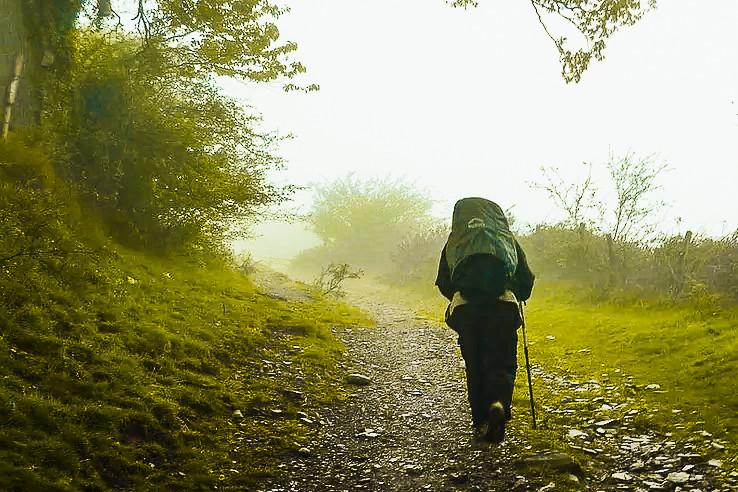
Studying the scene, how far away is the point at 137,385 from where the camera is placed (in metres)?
4.40

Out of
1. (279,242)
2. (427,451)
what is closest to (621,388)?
(427,451)

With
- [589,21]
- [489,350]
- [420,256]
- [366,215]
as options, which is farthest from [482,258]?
[366,215]

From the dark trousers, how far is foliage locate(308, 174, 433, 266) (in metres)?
22.4

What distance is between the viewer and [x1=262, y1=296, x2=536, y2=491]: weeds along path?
3.83 m

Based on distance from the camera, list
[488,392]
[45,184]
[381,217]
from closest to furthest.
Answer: [488,392], [45,184], [381,217]

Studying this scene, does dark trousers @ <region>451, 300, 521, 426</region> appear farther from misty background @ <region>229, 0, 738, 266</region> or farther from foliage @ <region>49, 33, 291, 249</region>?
misty background @ <region>229, 0, 738, 266</region>

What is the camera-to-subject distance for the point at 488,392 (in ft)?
14.2

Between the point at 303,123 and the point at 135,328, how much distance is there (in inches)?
3530

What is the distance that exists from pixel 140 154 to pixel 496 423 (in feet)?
24.8

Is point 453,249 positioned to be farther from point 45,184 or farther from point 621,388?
point 45,184

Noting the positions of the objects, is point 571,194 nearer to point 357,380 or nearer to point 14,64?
point 357,380

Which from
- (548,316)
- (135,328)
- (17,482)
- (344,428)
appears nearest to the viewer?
(17,482)

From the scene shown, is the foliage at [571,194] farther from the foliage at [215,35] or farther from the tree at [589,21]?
the foliage at [215,35]

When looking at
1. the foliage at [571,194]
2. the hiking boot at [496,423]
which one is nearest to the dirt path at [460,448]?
the hiking boot at [496,423]
